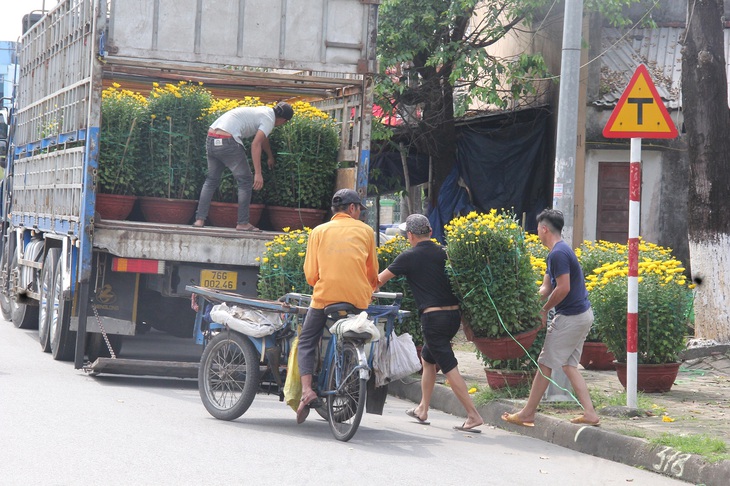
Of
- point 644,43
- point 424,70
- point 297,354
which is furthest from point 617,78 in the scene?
point 297,354

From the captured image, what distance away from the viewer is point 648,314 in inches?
382

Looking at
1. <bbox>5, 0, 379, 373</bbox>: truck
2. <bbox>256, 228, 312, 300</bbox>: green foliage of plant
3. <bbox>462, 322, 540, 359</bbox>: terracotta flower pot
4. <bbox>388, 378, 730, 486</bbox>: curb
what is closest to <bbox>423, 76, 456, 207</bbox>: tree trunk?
<bbox>5, 0, 379, 373</bbox>: truck

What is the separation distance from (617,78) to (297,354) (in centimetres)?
1120

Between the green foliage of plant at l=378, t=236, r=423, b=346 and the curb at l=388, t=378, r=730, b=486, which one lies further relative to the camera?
the green foliage of plant at l=378, t=236, r=423, b=346

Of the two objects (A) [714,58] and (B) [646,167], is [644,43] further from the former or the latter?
(A) [714,58]

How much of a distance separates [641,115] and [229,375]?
3.70m

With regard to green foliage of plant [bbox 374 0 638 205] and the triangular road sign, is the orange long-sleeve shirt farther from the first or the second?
green foliage of plant [bbox 374 0 638 205]

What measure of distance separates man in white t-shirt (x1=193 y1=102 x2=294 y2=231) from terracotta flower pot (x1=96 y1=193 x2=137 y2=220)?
2.29ft

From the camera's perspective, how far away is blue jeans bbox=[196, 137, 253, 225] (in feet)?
34.2

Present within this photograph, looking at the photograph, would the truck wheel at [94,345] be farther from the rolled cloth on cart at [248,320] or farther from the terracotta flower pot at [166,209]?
the rolled cloth on cart at [248,320]

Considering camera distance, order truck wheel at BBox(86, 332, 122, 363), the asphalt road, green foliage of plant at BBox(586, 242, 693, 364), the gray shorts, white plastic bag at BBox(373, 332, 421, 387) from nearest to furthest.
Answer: the asphalt road < white plastic bag at BBox(373, 332, 421, 387) < the gray shorts < green foliage of plant at BBox(586, 242, 693, 364) < truck wheel at BBox(86, 332, 122, 363)

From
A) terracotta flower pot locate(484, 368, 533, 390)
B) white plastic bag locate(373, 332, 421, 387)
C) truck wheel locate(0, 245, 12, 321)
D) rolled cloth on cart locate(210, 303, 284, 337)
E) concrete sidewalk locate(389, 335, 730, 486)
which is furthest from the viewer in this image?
truck wheel locate(0, 245, 12, 321)

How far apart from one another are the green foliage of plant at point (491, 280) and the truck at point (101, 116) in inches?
76.0

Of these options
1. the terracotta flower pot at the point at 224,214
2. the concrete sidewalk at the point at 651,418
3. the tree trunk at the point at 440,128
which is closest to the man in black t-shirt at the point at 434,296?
the concrete sidewalk at the point at 651,418
